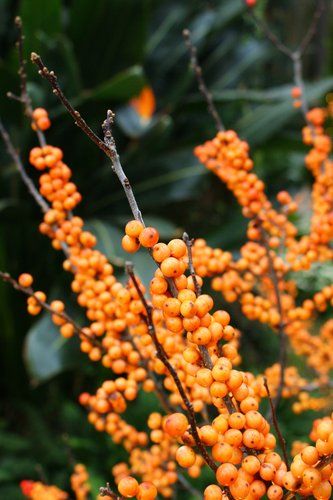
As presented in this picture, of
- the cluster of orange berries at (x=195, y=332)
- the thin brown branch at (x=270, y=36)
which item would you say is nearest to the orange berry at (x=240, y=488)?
the cluster of orange berries at (x=195, y=332)

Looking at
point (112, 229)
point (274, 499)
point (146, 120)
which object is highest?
point (146, 120)

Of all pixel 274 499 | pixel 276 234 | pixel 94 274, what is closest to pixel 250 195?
pixel 276 234

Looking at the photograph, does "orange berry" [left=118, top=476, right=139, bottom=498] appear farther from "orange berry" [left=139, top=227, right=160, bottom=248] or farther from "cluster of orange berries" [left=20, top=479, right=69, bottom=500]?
"cluster of orange berries" [left=20, top=479, right=69, bottom=500]

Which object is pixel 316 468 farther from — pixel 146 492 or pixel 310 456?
pixel 146 492

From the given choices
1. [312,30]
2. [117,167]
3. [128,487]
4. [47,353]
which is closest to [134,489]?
[128,487]

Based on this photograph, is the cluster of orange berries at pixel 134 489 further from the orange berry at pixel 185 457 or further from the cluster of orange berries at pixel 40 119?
the cluster of orange berries at pixel 40 119

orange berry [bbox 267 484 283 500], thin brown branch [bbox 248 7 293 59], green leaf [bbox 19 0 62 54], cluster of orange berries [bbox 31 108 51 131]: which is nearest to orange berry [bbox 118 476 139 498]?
orange berry [bbox 267 484 283 500]

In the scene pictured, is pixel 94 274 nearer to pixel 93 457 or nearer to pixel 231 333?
pixel 231 333
